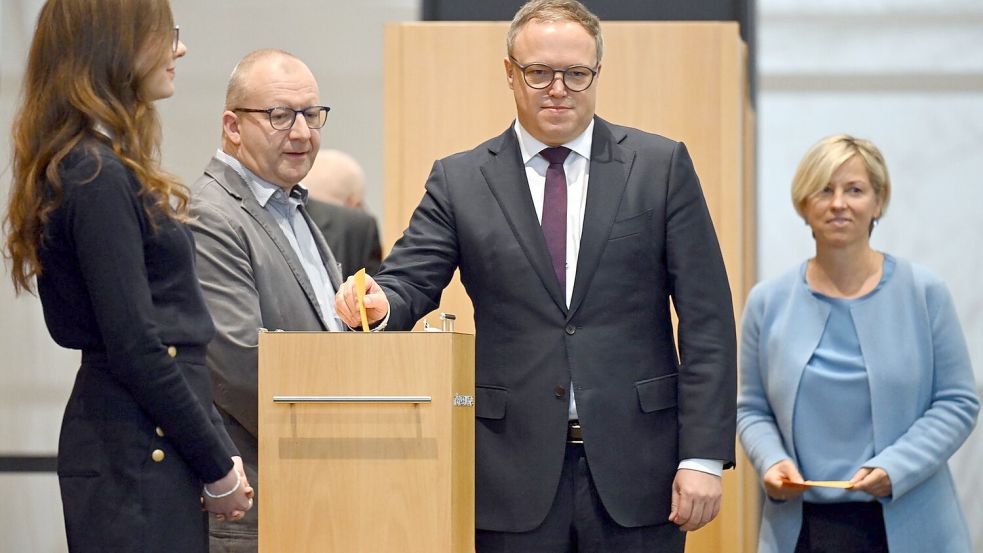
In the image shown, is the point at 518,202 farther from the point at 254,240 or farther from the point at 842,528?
the point at 842,528

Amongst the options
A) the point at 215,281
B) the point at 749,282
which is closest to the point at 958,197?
the point at 749,282

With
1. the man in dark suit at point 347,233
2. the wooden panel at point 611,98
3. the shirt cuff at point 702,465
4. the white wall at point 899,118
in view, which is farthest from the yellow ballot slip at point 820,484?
the white wall at point 899,118

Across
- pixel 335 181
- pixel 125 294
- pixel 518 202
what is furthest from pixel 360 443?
pixel 335 181

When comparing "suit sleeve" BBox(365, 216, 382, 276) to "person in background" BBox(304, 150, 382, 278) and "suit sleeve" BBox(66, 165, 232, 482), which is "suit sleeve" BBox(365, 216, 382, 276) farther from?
"suit sleeve" BBox(66, 165, 232, 482)

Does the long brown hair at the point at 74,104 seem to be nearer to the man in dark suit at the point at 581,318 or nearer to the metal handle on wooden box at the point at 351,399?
the metal handle on wooden box at the point at 351,399

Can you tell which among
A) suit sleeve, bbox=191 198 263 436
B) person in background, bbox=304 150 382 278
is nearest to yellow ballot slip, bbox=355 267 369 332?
suit sleeve, bbox=191 198 263 436

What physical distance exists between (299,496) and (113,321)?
17.3 inches

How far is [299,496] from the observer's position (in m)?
2.24

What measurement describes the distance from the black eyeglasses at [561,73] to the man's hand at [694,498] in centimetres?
80

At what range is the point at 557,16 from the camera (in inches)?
108

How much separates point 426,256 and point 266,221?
377mm

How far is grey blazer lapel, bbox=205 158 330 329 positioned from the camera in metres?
2.84

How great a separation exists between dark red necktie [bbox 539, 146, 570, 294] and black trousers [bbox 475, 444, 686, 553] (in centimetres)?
36

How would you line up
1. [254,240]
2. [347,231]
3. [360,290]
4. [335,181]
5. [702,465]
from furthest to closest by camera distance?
[335,181] → [347,231] → [254,240] → [702,465] → [360,290]
